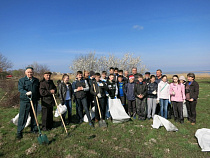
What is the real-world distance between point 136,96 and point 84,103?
2621 mm

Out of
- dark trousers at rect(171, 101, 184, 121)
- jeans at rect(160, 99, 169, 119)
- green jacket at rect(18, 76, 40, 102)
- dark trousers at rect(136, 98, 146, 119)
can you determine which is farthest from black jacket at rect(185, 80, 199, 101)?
green jacket at rect(18, 76, 40, 102)

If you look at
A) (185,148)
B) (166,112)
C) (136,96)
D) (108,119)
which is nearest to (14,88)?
(108,119)

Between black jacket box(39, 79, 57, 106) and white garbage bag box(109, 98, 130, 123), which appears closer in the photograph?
black jacket box(39, 79, 57, 106)

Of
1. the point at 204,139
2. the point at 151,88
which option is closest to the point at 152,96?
the point at 151,88

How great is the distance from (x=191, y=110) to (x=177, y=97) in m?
0.83

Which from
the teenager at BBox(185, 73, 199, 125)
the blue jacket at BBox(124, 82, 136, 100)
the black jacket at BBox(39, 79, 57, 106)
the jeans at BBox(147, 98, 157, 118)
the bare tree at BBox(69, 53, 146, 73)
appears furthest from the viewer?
the bare tree at BBox(69, 53, 146, 73)

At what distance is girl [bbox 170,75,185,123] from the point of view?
244 inches

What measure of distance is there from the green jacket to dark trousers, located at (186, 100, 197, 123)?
260 inches

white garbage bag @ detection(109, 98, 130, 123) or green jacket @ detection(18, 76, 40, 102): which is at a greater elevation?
green jacket @ detection(18, 76, 40, 102)

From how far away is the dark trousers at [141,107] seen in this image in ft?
21.9

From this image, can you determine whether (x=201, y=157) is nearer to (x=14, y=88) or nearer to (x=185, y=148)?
(x=185, y=148)

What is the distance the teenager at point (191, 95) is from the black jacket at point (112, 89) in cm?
329

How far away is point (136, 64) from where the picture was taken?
16.6 m

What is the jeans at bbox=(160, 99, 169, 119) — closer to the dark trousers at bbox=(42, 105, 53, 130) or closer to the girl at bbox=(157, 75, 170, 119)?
the girl at bbox=(157, 75, 170, 119)
